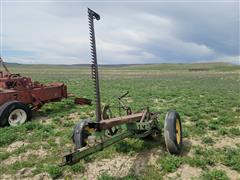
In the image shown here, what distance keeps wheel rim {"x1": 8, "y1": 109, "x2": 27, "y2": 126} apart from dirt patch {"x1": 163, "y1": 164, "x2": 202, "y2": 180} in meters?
6.36

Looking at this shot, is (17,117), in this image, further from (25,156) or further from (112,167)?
(112,167)

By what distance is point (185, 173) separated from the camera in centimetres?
582

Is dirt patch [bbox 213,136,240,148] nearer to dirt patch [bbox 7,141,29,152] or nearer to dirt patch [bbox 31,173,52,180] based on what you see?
dirt patch [bbox 31,173,52,180]

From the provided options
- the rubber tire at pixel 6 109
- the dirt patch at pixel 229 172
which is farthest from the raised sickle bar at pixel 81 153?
the rubber tire at pixel 6 109

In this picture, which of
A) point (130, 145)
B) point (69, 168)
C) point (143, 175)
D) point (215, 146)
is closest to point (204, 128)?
point (215, 146)

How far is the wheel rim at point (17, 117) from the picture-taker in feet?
31.7

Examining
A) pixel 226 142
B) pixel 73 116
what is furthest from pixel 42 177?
pixel 73 116

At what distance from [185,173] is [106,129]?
2054mm

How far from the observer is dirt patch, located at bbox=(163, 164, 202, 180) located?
5675 mm

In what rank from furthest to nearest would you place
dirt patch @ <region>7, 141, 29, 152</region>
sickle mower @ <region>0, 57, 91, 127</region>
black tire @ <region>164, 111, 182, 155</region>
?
sickle mower @ <region>0, 57, 91, 127</region>
dirt patch @ <region>7, 141, 29, 152</region>
black tire @ <region>164, 111, 182, 155</region>

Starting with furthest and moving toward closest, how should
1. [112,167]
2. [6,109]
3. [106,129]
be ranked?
[6,109] → [112,167] → [106,129]

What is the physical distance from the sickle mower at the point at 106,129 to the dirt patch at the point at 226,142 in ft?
4.29

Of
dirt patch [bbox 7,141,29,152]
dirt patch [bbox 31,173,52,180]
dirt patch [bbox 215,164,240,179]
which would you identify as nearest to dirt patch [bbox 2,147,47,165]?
dirt patch [bbox 7,141,29,152]

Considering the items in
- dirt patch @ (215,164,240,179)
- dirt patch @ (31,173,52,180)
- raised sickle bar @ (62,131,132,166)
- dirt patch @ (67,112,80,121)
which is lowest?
dirt patch @ (215,164,240,179)
